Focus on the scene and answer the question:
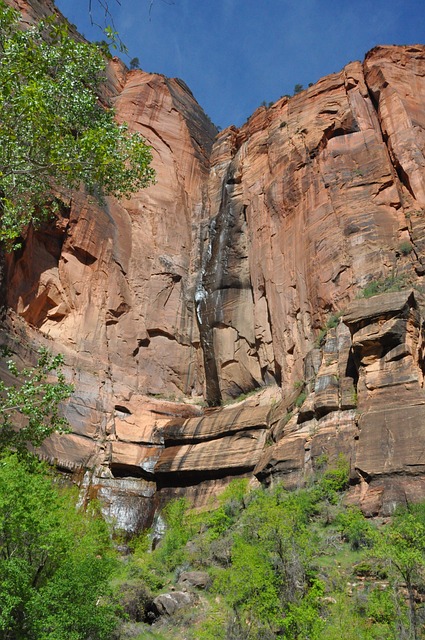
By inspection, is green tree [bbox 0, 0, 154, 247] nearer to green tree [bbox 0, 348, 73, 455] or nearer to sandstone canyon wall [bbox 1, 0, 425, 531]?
green tree [bbox 0, 348, 73, 455]

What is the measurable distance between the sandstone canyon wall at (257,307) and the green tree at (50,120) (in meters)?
12.4

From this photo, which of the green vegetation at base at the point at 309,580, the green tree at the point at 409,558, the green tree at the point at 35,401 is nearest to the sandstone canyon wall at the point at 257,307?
the green vegetation at base at the point at 309,580

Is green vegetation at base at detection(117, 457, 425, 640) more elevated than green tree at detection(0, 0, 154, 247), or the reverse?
green tree at detection(0, 0, 154, 247)

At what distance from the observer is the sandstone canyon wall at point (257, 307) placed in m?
20.9

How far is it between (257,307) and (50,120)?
24.3 m

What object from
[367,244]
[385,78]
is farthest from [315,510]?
[385,78]

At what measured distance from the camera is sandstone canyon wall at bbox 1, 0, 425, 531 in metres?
20.9

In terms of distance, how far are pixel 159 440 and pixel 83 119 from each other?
21.1 meters

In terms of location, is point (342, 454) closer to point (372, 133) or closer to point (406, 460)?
point (406, 460)

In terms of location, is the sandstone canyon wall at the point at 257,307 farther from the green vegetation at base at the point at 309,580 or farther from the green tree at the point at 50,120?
the green tree at the point at 50,120

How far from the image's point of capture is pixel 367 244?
1099 inches

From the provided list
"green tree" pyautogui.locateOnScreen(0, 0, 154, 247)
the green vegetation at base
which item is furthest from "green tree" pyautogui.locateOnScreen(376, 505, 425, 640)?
"green tree" pyautogui.locateOnScreen(0, 0, 154, 247)

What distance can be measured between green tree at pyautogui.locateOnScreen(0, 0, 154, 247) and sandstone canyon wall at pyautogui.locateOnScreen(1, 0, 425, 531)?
40.8ft

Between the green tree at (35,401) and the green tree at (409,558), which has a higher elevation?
the green tree at (35,401)
